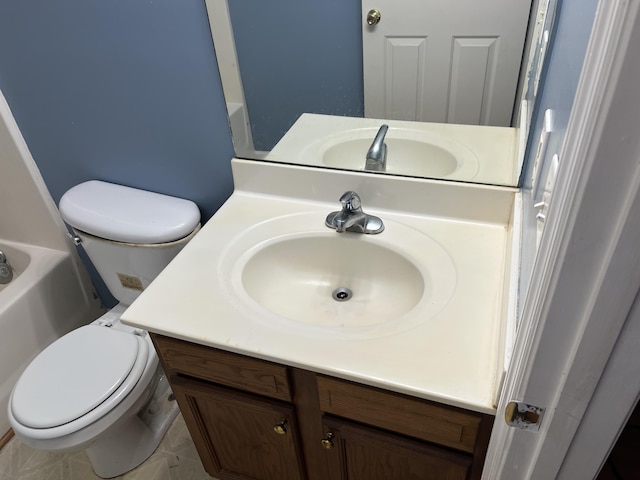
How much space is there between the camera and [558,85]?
2.27 ft

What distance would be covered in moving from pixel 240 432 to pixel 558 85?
0.98 m

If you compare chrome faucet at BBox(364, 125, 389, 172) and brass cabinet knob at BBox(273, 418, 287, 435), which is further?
chrome faucet at BBox(364, 125, 389, 172)

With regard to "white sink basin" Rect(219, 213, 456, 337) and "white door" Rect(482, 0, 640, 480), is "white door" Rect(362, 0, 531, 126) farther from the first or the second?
"white door" Rect(482, 0, 640, 480)

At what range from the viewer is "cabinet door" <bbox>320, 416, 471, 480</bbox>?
2.98ft

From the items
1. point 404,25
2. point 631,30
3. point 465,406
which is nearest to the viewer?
point 631,30

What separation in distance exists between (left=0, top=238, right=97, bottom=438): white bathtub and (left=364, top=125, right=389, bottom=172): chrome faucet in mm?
1261

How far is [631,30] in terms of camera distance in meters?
0.31

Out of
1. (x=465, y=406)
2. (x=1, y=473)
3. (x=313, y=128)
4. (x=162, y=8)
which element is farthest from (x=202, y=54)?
(x=1, y=473)

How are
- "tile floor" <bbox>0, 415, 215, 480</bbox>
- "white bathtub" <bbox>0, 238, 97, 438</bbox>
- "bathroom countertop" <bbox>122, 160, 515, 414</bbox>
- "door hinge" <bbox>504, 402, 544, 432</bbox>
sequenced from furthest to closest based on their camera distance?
"white bathtub" <bbox>0, 238, 97, 438</bbox> < "tile floor" <bbox>0, 415, 215, 480</bbox> < "bathroom countertop" <bbox>122, 160, 515, 414</bbox> < "door hinge" <bbox>504, 402, 544, 432</bbox>

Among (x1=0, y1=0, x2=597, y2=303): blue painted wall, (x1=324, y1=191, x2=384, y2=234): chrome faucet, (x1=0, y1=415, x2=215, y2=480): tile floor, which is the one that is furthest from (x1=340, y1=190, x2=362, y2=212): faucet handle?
(x1=0, y1=415, x2=215, y2=480): tile floor

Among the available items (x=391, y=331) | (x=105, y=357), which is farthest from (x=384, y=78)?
(x=105, y=357)

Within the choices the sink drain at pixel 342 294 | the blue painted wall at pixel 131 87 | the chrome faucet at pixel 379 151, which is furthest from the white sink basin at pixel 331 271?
the blue painted wall at pixel 131 87

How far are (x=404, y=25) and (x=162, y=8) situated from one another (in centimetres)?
55

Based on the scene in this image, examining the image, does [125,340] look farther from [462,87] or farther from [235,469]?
[462,87]
